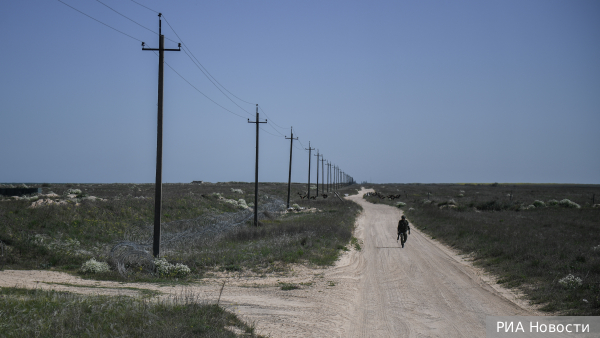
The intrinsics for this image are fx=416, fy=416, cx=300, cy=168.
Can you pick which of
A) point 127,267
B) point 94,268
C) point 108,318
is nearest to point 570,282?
point 108,318

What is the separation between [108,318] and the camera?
25.2 ft

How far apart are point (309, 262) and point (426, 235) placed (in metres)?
14.0

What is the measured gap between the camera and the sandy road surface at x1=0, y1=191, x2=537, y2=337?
29.3ft

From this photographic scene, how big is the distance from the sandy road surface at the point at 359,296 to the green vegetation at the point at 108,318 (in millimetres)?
1113

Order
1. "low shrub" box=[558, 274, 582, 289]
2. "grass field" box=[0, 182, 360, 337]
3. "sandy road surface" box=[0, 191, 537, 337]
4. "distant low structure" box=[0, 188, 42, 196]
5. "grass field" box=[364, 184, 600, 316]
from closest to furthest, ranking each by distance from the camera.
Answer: "grass field" box=[0, 182, 360, 337], "sandy road surface" box=[0, 191, 537, 337], "grass field" box=[364, 184, 600, 316], "low shrub" box=[558, 274, 582, 289], "distant low structure" box=[0, 188, 42, 196]

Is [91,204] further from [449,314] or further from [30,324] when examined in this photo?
[449,314]

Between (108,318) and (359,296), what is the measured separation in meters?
6.89

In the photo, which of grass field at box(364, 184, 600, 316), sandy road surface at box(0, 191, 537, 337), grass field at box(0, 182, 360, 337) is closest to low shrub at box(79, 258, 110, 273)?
grass field at box(0, 182, 360, 337)

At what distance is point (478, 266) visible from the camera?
1698 cm

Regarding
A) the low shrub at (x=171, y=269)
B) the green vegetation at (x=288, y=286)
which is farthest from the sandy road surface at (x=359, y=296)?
the low shrub at (x=171, y=269)

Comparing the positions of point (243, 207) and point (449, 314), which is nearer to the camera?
point (449, 314)

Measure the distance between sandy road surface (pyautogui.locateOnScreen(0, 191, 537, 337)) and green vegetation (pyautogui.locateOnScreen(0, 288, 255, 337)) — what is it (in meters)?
1.11

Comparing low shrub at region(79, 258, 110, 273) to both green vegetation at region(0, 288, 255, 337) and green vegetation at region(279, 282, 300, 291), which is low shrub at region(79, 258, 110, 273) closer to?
green vegetation at region(0, 288, 255, 337)

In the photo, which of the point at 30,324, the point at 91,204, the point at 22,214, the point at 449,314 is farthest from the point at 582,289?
the point at 91,204
